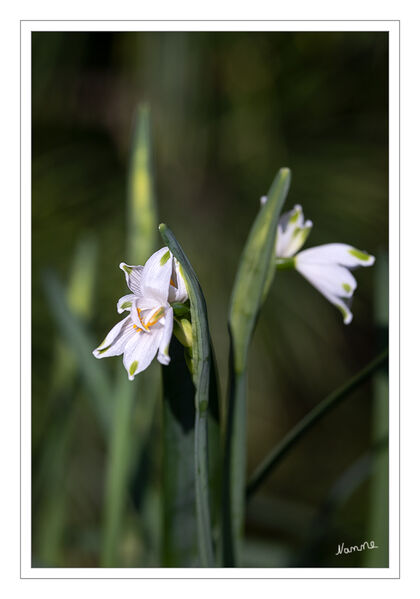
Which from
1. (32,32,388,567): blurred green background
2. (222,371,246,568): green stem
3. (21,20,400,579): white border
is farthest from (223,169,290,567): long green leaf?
(32,32,388,567): blurred green background

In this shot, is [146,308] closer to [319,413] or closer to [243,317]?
[243,317]

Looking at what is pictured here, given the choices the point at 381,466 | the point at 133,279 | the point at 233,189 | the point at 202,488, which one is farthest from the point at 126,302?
the point at 233,189

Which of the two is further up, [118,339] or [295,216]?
[295,216]

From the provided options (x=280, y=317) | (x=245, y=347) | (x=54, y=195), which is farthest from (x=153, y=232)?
(x=280, y=317)

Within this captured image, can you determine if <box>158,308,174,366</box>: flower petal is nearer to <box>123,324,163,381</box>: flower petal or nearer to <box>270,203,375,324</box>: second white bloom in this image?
<box>123,324,163,381</box>: flower petal

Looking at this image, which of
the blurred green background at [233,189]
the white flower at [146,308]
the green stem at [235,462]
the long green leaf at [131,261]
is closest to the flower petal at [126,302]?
the white flower at [146,308]
